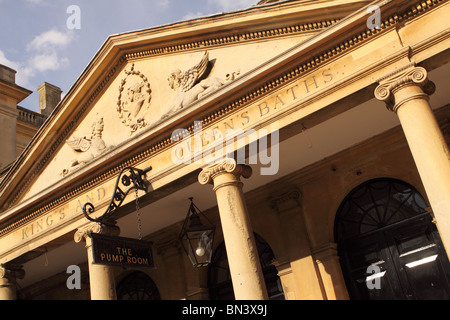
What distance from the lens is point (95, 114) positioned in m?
10.8

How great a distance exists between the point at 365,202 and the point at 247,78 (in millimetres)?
3496

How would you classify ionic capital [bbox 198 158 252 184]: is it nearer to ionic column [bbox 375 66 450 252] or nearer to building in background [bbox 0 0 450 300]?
building in background [bbox 0 0 450 300]

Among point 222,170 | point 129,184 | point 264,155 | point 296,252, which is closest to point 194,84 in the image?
point 264,155

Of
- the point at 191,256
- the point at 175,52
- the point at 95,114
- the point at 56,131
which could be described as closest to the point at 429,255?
the point at 191,256

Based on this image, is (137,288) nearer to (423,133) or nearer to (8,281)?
(8,281)

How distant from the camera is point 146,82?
10.1m

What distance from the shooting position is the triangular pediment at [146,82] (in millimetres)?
8391

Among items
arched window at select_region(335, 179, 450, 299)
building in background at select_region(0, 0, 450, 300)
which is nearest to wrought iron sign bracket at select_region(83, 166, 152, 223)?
building in background at select_region(0, 0, 450, 300)

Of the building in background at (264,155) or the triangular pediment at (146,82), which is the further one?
the triangular pediment at (146,82)

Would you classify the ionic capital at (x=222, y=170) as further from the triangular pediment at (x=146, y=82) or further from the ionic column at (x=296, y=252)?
the ionic column at (x=296, y=252)

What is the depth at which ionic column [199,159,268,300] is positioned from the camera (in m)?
7.37

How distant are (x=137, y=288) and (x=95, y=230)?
3.58 meters

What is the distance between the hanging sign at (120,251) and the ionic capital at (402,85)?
445 centimetres

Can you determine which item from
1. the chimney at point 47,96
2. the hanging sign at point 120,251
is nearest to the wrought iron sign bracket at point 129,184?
the hanging sign at point 120,251
